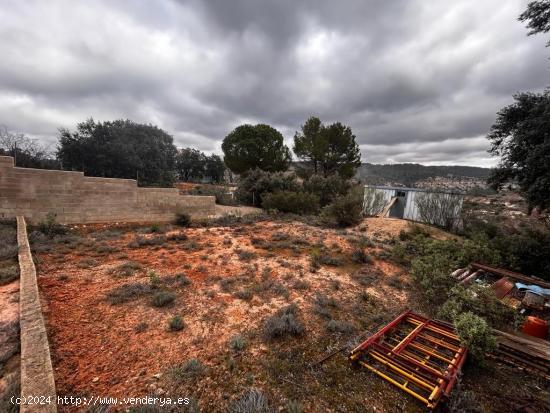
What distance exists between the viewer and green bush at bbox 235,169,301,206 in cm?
1638

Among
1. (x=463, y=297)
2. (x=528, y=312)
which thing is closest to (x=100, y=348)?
(x=463, y=297)

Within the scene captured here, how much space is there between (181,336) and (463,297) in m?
4.34

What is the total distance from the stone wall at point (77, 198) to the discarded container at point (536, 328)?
1099 cm

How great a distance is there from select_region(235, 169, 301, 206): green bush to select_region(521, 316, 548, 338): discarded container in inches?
525

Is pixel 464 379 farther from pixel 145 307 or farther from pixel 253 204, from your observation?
pixel 253 204

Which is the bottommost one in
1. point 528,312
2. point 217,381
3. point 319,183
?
point 528,312

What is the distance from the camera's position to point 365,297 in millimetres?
4352

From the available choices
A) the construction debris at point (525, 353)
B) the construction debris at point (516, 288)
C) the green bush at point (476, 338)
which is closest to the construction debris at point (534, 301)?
the construction debris at point (516, 288)

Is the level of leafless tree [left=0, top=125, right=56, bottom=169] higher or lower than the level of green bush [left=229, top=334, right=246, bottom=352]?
higher

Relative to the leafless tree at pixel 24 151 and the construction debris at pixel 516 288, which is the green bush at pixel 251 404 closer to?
the construction debris at pixel 516 288

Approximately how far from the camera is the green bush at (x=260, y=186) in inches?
645

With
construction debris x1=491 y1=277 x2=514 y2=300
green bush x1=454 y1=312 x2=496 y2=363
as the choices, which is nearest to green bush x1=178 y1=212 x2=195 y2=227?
green bush x1=454 y1=312 x2=496 y2=363

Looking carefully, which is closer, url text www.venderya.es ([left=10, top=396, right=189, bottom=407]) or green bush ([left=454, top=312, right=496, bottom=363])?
url text www.venderya.es ([left=10, top=396, right=189, bottom=407])

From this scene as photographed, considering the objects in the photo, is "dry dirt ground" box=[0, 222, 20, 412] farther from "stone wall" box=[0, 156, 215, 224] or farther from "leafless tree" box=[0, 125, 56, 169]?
"leafless tree" box=[0, 125, 56, 169]
